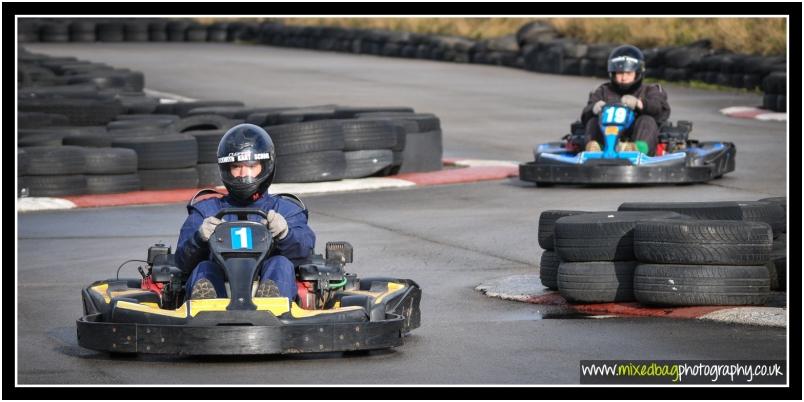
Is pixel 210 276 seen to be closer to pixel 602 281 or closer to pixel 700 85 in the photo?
pixel 602 281

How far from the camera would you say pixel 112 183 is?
1424 centimetres

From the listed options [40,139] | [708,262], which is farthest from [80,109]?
[708,262]

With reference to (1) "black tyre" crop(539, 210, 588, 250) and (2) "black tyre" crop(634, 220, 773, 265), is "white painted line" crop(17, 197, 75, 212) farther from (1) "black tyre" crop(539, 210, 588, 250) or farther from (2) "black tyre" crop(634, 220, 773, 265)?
(2) "black tyre" crop(634, 220, 773, 265)

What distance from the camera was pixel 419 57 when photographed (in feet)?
112

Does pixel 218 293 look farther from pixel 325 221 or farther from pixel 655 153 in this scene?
pixel 655 153

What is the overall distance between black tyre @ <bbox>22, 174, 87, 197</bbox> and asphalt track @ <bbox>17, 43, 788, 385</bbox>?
2.28 ft

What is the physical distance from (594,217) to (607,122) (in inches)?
228

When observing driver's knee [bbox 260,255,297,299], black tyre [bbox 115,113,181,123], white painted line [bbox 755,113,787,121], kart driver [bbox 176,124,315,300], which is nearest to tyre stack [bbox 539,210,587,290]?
kart driver [bbox 176,124,315,300]

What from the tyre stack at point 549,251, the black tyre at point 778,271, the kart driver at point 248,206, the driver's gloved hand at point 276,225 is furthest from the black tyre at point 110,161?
the black tyre at point 778,271

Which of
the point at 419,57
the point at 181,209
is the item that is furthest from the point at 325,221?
the point at 419,57

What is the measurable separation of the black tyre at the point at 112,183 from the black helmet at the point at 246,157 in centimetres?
675

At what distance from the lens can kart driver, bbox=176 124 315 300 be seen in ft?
24.0

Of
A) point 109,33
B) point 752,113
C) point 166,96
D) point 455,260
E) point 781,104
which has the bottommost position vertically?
point 455,260

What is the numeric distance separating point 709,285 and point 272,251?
7.43ft
